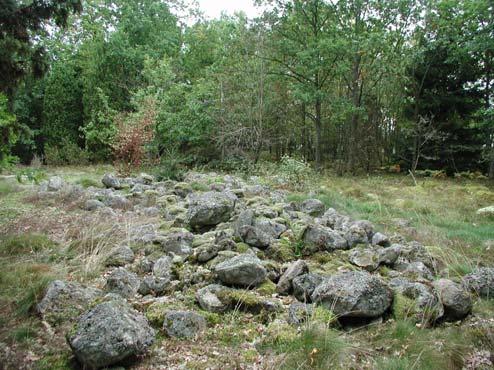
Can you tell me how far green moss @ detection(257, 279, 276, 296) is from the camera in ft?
10.5

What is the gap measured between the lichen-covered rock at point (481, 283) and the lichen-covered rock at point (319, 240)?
52.2 inches

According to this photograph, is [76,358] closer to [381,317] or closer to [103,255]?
[103,255]

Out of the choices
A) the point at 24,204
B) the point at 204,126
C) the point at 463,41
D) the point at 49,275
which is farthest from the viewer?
the point at 204,126

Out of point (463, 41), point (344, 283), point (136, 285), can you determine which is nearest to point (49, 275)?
point (136, 285)

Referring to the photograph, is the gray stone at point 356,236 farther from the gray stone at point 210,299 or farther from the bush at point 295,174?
the bush at point 295,174

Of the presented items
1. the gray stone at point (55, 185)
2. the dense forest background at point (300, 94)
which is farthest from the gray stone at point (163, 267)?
the dense forest background at point (300, 94)

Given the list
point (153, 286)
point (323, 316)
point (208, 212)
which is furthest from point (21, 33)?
point (323, 316)

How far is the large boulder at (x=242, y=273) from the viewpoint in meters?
3.21

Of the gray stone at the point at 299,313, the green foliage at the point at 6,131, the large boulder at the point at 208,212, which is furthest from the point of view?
the large boulder at the point at 208,212

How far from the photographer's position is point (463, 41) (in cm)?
1156

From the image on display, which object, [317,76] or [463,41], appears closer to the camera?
[463,41]

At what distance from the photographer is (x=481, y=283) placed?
3230 mm

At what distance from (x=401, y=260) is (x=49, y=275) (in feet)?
10.7

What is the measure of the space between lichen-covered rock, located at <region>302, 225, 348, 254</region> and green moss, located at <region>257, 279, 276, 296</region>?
945mm
